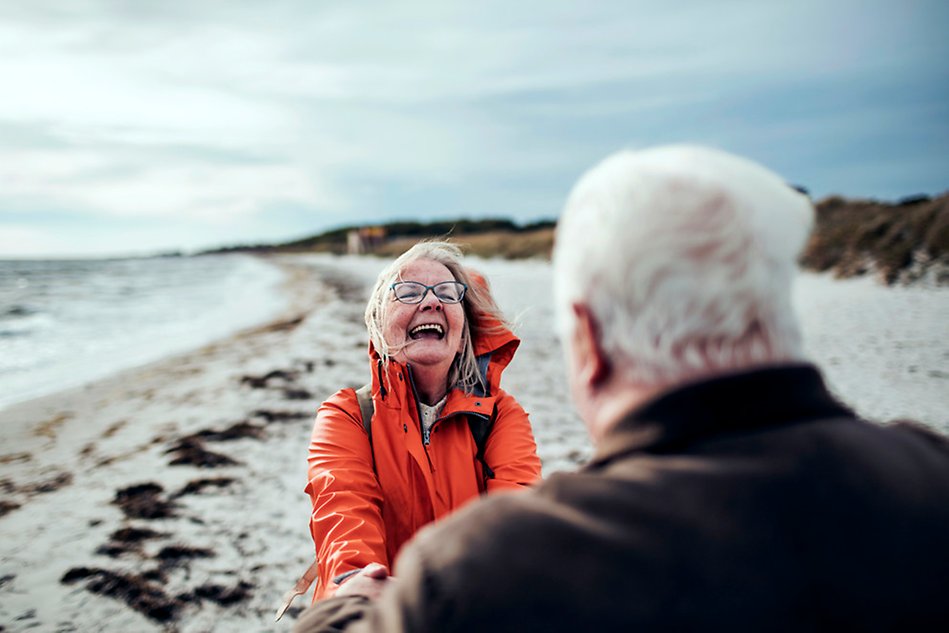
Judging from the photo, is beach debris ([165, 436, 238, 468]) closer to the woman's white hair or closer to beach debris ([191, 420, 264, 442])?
beach debris ([191, 420, 264, 442])

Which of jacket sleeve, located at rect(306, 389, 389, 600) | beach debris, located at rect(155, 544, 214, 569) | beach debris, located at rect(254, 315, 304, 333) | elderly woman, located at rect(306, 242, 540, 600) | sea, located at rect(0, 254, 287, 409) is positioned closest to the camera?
jacket sleeve, located at rect(306, 389, 389, 600)

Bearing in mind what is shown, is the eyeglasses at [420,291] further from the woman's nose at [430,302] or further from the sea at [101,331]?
the sea at [101,331]

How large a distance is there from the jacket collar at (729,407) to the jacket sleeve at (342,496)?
1.38 meters

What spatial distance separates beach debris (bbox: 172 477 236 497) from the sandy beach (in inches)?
0.6

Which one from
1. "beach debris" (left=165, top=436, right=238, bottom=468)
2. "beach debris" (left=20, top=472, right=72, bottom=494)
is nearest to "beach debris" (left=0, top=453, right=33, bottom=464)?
"beach debris" (left=20, top=472, right=72, bottom=494)

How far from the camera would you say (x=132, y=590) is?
3473mm

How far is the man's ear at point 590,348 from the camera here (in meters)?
1.04

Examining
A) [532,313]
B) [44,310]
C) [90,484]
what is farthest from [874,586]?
[44,310]

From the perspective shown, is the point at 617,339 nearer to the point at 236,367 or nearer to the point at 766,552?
the point at 766,552

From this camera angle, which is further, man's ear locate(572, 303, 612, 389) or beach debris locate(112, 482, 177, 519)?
beach debris locate(112, 482, 177, 519)

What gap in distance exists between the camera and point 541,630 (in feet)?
2.60

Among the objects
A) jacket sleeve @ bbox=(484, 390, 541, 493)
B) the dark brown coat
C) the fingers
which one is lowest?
the fingers

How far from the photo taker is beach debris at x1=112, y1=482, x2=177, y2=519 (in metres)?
4.30

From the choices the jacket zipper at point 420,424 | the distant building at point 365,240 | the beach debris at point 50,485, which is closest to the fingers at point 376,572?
the jacket zipper at point 420,424
